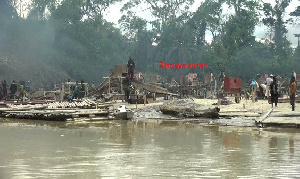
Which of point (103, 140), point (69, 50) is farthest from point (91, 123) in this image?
point (69, 50)

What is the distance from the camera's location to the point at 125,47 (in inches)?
2228

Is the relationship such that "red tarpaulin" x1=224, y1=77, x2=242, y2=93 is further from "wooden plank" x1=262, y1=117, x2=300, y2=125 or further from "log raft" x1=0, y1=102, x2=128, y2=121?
"wooden plank" x1=262, y1=117, x2=300, y2=125

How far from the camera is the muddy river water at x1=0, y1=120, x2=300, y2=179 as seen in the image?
7223 millimetres

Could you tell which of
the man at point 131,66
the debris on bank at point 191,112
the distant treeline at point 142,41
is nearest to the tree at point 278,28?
the distant treeline at point 142,41

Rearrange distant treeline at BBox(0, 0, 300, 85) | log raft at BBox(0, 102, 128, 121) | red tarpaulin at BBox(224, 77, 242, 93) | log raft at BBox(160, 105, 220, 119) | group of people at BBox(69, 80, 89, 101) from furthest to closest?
distant treeline at BBox(0, 0, 300, 85) < group of people at BBox(69, 80, 89, 101) < red tarpaulin at BBox(224, 77, 242, 93) < log raft at BBox(0, 102, 128, 121) < log raft at BBox(160, 105, 220, 119)

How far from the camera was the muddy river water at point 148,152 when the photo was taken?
284 inches

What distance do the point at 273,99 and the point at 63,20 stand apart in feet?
118

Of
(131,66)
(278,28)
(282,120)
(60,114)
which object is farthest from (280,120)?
(278,28)

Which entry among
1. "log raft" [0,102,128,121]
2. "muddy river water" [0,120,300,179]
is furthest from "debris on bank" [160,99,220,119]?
"log raft" [0,102,128,121]

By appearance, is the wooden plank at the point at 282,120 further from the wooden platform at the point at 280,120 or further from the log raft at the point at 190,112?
the log raft at the point at 190,112

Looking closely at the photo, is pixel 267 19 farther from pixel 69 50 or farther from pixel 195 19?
pixel 69 50

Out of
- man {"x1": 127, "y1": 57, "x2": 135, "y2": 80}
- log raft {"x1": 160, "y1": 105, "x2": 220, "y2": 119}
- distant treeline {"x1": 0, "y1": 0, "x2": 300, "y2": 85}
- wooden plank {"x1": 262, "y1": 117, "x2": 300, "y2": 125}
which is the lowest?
wooden plank {"x1": 262, "y1": 117, "x2": 300, "y2": 125}

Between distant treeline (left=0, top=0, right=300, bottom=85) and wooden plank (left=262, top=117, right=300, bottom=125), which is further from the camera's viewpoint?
distant treeline (left=0, top=0, right=300, bottom=85)

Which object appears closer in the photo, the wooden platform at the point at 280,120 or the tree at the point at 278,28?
the wooden platform at the point at 280,120
